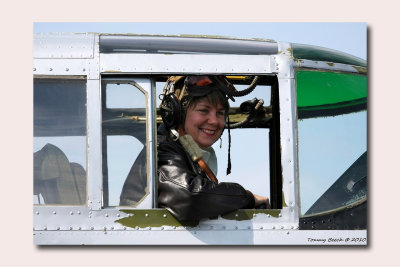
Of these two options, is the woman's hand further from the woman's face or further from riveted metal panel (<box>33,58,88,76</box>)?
riveted metal panel (<box>33,58,88,76</box>)

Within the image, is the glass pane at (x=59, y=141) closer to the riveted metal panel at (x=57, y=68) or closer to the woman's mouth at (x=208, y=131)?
the riveted metal panel at (x=57, y=68)

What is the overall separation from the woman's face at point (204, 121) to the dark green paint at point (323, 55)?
79 cm

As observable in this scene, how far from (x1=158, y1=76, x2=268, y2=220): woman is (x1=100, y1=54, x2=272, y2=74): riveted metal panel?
1.61ft

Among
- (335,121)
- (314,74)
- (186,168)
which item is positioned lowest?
(186,168)

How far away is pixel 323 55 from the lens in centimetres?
457

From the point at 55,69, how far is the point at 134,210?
39.4 inches

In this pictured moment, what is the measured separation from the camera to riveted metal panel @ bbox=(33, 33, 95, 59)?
167 inches

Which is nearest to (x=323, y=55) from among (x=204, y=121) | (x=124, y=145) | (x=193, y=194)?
(x=204, y=121)

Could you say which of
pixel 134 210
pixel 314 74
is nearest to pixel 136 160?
pixel 134 210

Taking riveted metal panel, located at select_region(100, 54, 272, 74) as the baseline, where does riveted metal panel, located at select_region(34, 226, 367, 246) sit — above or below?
below

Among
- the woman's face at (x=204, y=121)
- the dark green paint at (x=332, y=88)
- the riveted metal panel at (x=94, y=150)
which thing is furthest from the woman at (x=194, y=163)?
the dark green paint at (x=332, y=88)

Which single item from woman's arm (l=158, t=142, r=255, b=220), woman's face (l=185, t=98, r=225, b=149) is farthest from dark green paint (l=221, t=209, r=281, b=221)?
woman's face (l=185, t=98, r=225, b=149)

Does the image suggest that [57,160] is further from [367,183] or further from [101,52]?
[367,183]

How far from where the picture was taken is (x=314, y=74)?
4461mm
